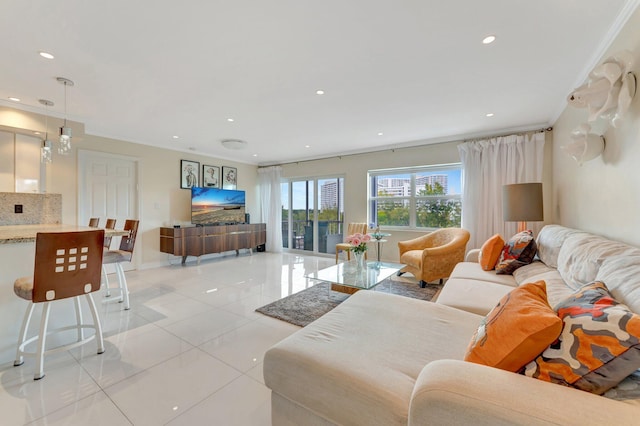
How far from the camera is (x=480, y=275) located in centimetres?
263

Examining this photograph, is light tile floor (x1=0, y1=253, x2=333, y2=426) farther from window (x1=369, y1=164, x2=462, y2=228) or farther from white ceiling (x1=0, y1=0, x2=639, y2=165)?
window (x1=369, y1=164, x2=462, y2=228)

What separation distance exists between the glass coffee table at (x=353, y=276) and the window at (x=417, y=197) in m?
1.92

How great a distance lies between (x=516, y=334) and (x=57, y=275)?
256 cm

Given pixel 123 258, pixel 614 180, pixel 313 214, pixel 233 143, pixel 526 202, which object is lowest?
pixel 123 258

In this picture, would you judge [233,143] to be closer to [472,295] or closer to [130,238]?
[130,238]

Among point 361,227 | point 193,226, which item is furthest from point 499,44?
point 193,226

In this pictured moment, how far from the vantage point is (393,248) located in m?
5.22

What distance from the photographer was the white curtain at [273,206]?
666cm

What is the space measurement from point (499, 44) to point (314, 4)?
144 cm

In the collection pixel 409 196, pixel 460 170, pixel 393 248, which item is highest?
pixel 460 170

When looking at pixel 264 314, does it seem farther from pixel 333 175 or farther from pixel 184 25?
pixel 333 175

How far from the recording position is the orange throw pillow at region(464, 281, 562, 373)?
0.88 meters

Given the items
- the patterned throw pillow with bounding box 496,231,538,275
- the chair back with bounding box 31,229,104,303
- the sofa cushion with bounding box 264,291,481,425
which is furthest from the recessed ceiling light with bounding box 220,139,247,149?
the patterned throw pillow with bounding box 496,231,538,275

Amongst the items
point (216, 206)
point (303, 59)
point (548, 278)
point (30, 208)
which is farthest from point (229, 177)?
point (548, 278)
